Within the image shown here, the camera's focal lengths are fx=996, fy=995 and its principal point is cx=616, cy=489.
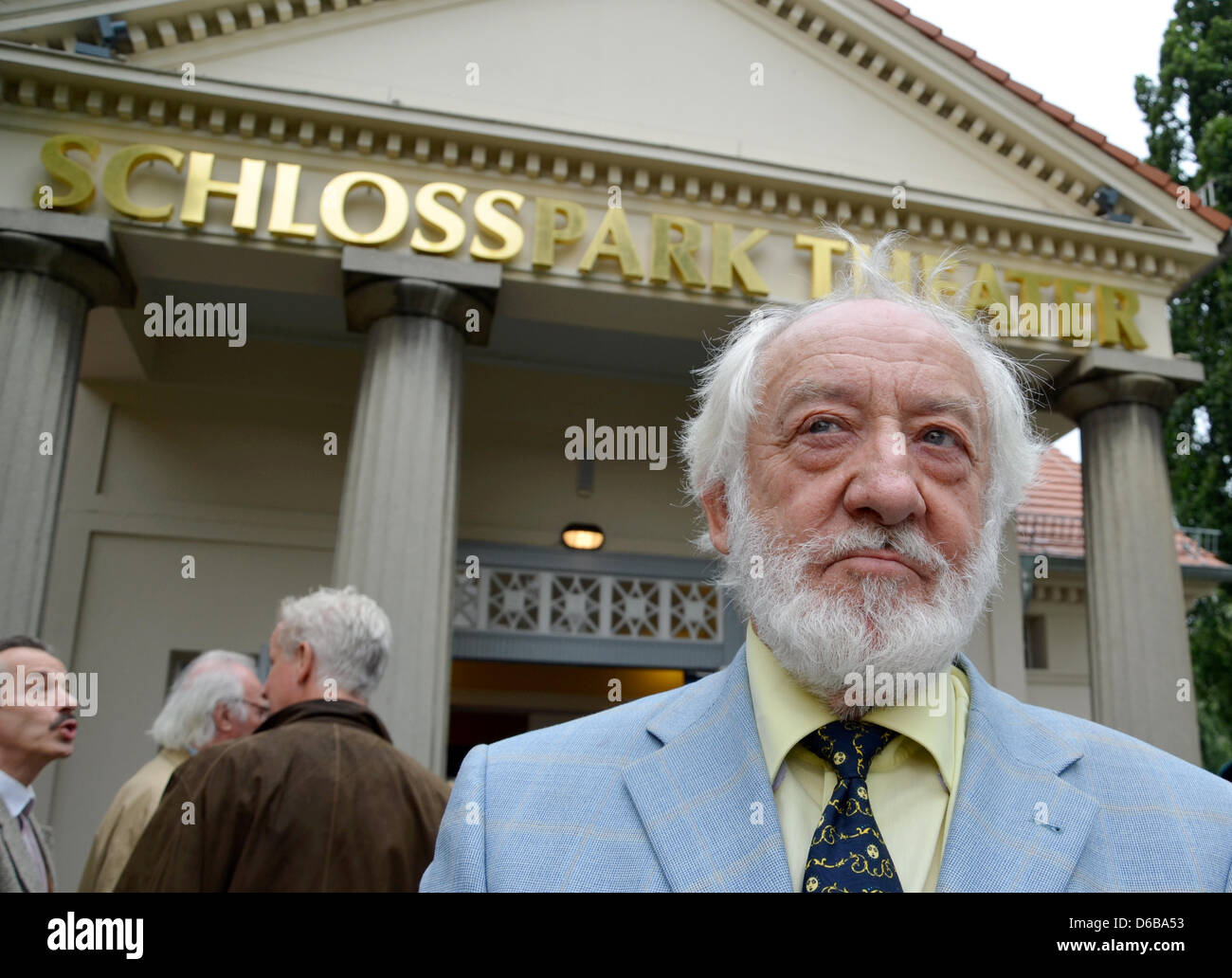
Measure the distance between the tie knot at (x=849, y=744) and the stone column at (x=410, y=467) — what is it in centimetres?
599

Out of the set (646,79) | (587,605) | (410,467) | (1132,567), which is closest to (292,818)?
(410,467)

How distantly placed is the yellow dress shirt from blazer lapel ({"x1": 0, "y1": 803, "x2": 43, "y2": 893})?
244 cm

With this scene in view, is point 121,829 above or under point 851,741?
under

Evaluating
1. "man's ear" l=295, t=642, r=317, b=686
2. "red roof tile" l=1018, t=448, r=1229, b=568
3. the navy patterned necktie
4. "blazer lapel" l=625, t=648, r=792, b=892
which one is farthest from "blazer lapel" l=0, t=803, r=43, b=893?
"red roof tile" l=1018, t=448, r=1229, b=568

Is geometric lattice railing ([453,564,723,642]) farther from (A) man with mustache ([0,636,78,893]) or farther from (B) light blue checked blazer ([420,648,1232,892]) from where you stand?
(B) light blue checked blazer ([420,648,1232,892])

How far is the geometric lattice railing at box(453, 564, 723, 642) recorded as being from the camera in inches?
392

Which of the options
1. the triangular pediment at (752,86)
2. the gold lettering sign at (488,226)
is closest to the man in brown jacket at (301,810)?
the gold lettering sign at (488,226)

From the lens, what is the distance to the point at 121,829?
13.5ft

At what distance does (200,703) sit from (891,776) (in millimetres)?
3905

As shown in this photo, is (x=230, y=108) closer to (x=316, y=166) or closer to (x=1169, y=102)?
(x=316, y=166)

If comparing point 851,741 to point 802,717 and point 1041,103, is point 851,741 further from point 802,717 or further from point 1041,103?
point 1041,103

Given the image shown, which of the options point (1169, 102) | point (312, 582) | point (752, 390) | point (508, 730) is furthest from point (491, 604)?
point (1169, 102)

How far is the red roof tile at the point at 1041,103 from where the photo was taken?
9.93m
